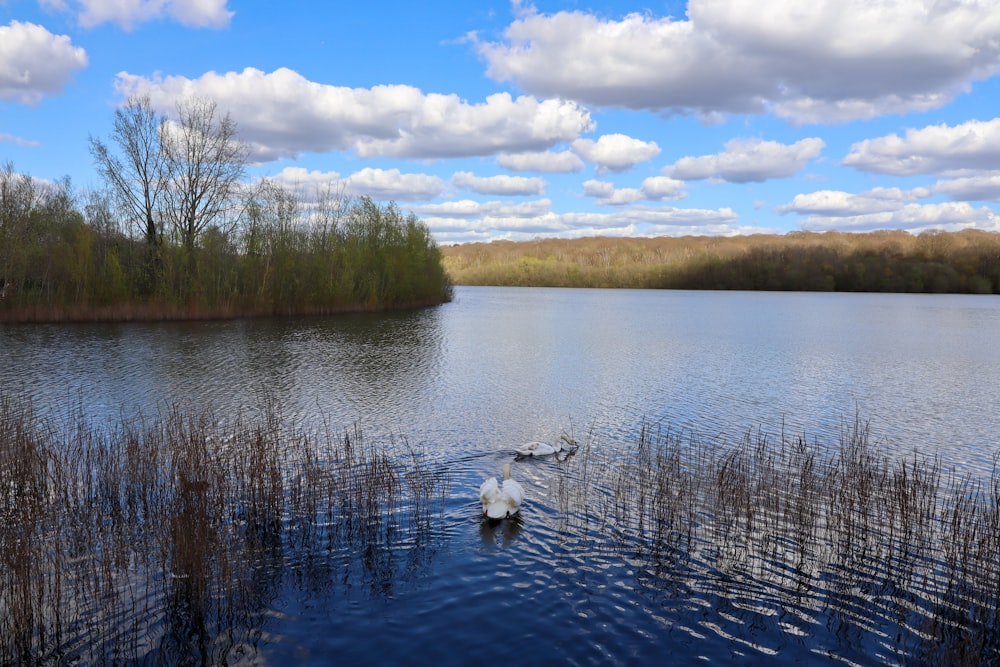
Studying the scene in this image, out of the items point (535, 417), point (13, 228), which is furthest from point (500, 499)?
point (13, 228)

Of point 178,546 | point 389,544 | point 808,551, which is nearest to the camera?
point 178,546

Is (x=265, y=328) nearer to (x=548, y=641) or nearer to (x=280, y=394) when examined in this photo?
(x=280, y=394)

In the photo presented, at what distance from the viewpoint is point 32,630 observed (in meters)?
6.73

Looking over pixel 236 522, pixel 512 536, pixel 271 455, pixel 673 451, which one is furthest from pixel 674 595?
pixel 271 455

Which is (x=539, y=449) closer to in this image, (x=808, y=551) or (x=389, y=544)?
(x=389, y=544)

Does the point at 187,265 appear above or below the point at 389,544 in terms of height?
above

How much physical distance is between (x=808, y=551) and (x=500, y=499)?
4635mm

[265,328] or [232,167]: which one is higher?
[232,167]

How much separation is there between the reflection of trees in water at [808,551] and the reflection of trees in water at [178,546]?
3.24 meters

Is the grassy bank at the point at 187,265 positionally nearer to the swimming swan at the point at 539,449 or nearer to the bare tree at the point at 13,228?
the bare tree at the point at 13,228

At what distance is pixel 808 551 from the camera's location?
920cm

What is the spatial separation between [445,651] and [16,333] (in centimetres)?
3836

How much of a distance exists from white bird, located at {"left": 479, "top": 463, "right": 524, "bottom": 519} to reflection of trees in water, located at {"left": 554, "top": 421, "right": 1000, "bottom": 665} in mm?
871

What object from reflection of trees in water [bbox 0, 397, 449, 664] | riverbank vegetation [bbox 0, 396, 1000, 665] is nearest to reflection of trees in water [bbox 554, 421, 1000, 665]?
riverbank vegetation [bbox 0, 396, 1000, 665]
